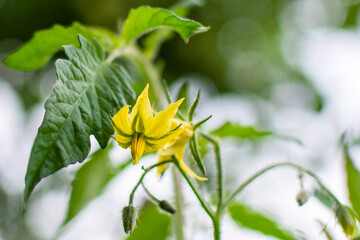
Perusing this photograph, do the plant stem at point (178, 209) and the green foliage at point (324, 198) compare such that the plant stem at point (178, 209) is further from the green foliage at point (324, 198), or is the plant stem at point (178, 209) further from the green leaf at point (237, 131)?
the green foliage at point (324, 198)

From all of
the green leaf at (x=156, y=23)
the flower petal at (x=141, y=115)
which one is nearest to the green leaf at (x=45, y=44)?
the green leaf at (x=156, y=23)

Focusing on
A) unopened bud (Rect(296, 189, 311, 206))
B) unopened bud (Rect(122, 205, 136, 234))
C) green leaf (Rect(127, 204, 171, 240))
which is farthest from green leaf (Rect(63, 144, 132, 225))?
unopened bud (Rect(296, 189, 311, 206))

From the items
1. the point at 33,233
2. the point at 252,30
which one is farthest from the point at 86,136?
the point at 252,30

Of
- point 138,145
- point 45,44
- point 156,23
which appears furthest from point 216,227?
point 45,44

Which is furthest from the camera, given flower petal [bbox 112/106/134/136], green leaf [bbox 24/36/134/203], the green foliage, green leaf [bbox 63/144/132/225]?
green leaf [bbox 63/144/132/225]

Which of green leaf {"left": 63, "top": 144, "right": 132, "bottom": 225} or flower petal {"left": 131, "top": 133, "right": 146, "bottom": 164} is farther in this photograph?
green leaf {"left": 63, "top": 144, "right": 132, "bottom": 225}

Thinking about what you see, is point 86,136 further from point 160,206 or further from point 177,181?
point 177,181

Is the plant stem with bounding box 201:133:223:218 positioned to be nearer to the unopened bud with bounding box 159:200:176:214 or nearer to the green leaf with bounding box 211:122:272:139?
the unopened bud with bounding box 159:200:176:214
